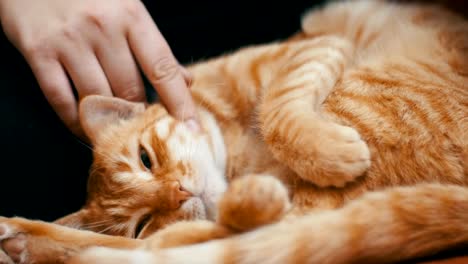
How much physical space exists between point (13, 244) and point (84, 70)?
0.53 metres

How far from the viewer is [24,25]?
4.49 feet

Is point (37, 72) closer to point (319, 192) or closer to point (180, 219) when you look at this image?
point (180, 219)

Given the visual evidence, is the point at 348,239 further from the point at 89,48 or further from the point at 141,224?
the point at 89,48

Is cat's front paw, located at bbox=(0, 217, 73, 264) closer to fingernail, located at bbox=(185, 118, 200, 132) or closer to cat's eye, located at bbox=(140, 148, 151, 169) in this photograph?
cat's eye, located at bbox=(140, 148, 151, 169)

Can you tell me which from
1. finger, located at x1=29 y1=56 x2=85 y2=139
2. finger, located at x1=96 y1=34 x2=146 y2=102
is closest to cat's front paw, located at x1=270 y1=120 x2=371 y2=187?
finger, located at x1=96 y1=34 x2=146 y2=102

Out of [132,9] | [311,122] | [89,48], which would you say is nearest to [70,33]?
[89,48]

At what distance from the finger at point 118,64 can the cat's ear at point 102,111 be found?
5 cm

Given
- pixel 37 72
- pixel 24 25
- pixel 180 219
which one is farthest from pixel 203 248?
pixel 24 25

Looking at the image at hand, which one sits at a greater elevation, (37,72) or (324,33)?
(37,72)

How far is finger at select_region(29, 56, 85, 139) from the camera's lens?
136 cm

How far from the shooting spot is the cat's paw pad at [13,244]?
114 cm

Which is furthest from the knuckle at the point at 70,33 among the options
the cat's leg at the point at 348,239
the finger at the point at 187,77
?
the cat's leg at the point at 348,239

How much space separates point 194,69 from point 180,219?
69 cm

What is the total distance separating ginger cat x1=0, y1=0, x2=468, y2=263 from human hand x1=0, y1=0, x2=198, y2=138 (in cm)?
8
